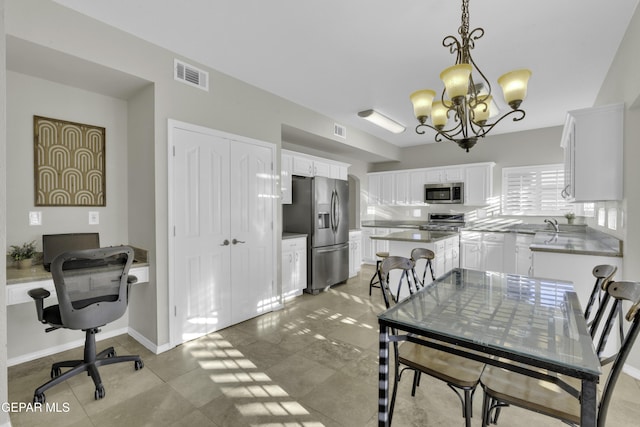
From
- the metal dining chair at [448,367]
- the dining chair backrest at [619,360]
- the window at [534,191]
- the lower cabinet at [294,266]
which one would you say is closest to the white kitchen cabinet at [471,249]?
the window at [534,191]

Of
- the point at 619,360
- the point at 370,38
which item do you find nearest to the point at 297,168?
the point at 370,38

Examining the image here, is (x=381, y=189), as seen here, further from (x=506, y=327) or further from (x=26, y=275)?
(x=26, y=275)

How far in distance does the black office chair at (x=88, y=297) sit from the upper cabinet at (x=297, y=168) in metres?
2.14

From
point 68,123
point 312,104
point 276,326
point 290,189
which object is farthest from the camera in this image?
point 290,189

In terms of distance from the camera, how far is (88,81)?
2621 millimetres

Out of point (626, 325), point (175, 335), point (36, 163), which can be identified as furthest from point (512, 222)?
point (36, 163)

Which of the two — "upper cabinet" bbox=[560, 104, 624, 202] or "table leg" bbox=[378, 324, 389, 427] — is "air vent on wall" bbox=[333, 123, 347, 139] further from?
"table leg" bbox=[378, 324, 389, 427]

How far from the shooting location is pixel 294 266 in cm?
426

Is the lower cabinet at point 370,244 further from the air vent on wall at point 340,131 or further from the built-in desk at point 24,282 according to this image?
the built-in desk at point 24,282

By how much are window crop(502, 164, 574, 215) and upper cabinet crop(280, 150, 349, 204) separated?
3.44 meters

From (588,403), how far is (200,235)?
2.93m

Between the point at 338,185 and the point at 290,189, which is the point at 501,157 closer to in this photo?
the point at 338,185

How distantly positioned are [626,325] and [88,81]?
510cm

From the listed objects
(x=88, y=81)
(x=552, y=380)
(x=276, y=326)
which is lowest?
(x=276, y=326)
